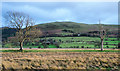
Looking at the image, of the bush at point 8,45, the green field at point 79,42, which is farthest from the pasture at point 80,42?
the bush at point 8,45

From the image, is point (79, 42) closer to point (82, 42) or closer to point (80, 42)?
point (80, 42)

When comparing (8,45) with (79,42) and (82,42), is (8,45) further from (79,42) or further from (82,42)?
(82,42)

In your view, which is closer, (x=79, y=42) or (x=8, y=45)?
(x=8, y=45)

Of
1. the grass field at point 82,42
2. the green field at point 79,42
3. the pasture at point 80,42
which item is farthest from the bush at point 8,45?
the grass field at point 82,42

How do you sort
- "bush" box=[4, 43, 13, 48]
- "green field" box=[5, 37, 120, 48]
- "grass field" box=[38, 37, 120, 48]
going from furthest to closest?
"grass field" box=[38, 37, 120, 48] < "green field" box=[5, 37, 120, 48] < "bush" box=[4, 43, 13, 48]

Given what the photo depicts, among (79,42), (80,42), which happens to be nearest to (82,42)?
(80,42)

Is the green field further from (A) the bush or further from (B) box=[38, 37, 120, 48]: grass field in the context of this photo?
(A) the bush

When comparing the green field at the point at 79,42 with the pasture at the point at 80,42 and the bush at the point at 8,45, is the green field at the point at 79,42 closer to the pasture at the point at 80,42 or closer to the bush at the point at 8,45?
the pasture at the point at 80,42

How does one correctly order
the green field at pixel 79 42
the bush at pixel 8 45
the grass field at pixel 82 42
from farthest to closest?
1. the grass field at pixel 82 42
2. the green field at pixel 79 42
3. the bush at pixel 8 45

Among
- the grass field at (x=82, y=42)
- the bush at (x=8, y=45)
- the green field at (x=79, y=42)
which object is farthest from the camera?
the grass field at (x=82, y=42)

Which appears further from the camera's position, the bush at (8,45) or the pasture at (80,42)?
the pasture at (80,42)

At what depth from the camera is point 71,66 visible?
11148mm

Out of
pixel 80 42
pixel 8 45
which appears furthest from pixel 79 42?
pixel 8 45

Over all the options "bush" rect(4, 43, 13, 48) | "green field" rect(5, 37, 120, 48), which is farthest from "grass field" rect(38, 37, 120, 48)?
"bush" rect(4, 43, 13, 48)
